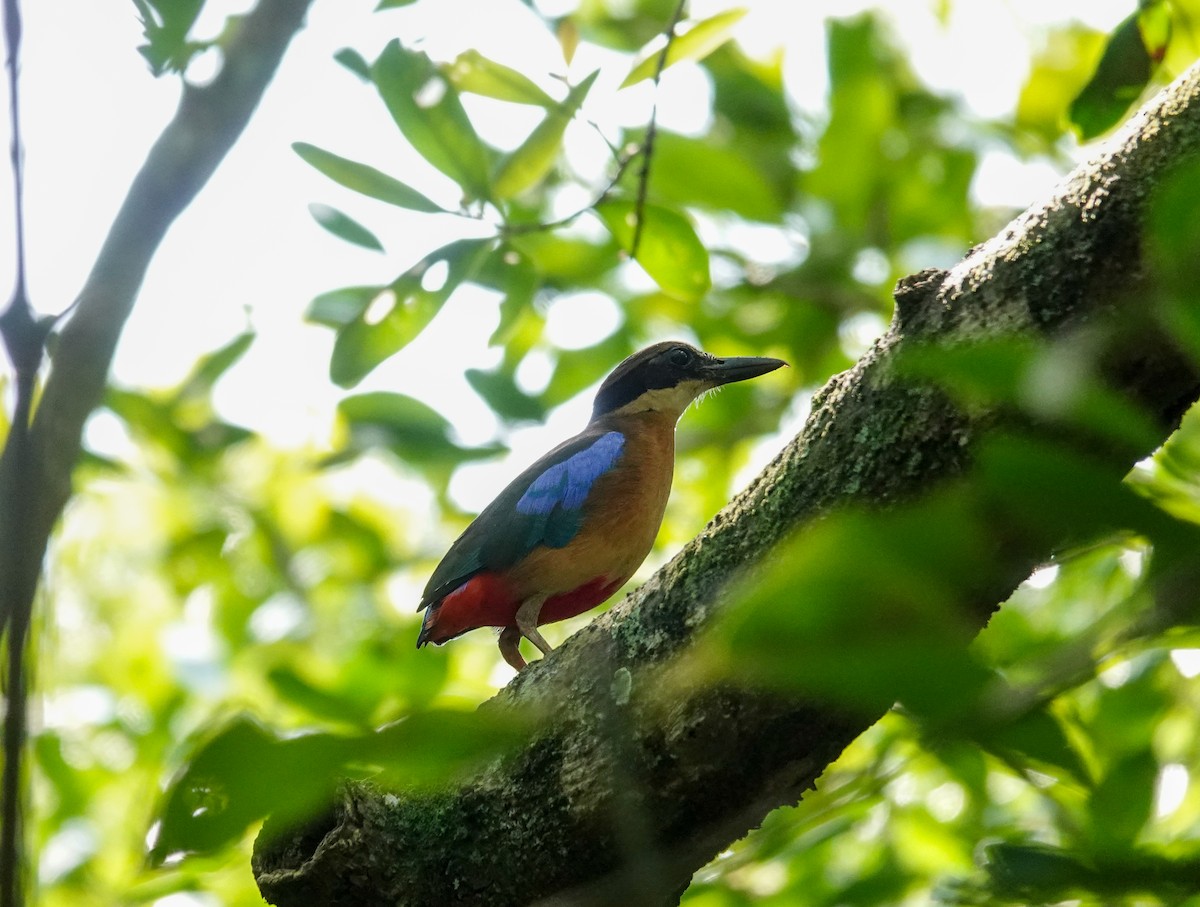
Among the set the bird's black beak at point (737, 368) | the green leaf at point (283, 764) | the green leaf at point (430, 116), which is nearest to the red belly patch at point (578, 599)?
the bird's black beak at point (737, 368)

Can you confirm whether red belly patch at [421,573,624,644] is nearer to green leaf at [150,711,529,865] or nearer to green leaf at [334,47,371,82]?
green leaf at [334,47,371,82]

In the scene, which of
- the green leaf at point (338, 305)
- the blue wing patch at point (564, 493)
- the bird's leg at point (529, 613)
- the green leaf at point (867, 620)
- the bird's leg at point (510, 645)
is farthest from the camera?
the bird's leg at point (510, 645)

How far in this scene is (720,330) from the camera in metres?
7.64

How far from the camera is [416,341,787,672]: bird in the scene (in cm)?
579

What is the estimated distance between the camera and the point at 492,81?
4414mm

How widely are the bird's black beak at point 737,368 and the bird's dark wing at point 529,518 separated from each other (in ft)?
3.48

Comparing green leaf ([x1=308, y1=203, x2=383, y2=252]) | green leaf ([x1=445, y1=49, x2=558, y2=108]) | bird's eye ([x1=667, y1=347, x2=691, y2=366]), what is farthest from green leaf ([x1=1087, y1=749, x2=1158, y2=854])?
bird's eye ([x1=667, y1=347, x2=691, y2=366])

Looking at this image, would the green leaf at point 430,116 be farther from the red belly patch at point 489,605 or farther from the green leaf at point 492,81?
the red belly patch at point 489,605

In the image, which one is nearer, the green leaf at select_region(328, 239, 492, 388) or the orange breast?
the green leaf at select_region(328, 239, 492, 388)

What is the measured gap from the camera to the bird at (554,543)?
5785 millimetres

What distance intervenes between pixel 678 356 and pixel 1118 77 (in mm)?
3229

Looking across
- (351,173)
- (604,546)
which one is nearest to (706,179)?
(604,546)

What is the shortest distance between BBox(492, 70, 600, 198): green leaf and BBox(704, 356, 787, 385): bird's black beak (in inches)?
100

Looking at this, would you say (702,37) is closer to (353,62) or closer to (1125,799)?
(353,62)
